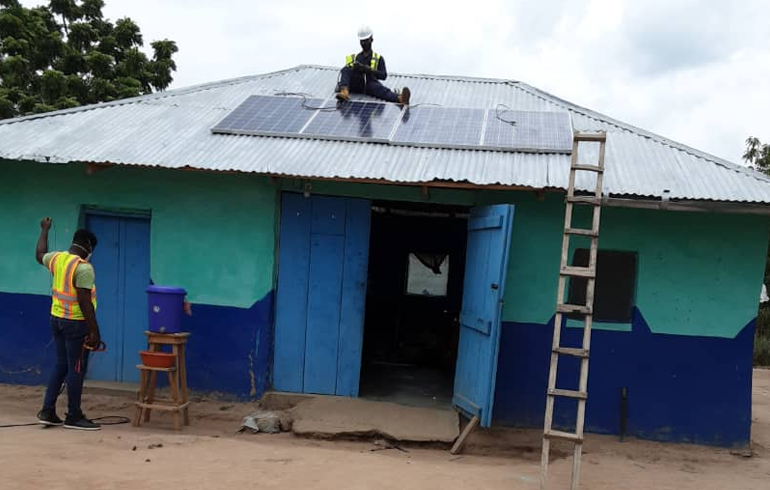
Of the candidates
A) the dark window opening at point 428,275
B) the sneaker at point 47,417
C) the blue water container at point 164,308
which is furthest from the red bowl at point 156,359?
the dark window opening at point 428,275

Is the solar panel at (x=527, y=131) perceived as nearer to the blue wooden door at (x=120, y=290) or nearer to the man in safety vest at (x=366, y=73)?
the man in safety vest at (x=366, y=73)

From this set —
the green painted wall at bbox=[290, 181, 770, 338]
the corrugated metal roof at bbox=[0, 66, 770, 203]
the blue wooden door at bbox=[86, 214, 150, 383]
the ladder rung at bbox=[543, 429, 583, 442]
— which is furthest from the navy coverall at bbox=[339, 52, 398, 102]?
the ladder rung at bbox=[543, 429, 583, 442]

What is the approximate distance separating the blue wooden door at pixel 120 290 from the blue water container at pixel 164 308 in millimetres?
1276

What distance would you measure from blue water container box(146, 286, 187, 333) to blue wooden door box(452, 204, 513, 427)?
291 cm

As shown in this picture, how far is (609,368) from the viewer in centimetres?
677

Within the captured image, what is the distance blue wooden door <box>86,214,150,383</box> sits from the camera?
7.35 metres

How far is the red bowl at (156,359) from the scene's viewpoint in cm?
611

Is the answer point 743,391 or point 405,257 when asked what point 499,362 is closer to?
point 743,391

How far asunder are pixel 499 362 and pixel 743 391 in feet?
8.25

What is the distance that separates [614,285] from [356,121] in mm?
3509

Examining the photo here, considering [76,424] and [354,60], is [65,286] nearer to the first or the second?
[76,424]

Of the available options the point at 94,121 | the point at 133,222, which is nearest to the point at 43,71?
the point at 94,121

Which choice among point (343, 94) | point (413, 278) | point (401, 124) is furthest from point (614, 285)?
point (413, 278)

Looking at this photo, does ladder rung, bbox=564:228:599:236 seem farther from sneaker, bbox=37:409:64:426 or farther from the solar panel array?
sneaker, bbox=37:409:64:426
